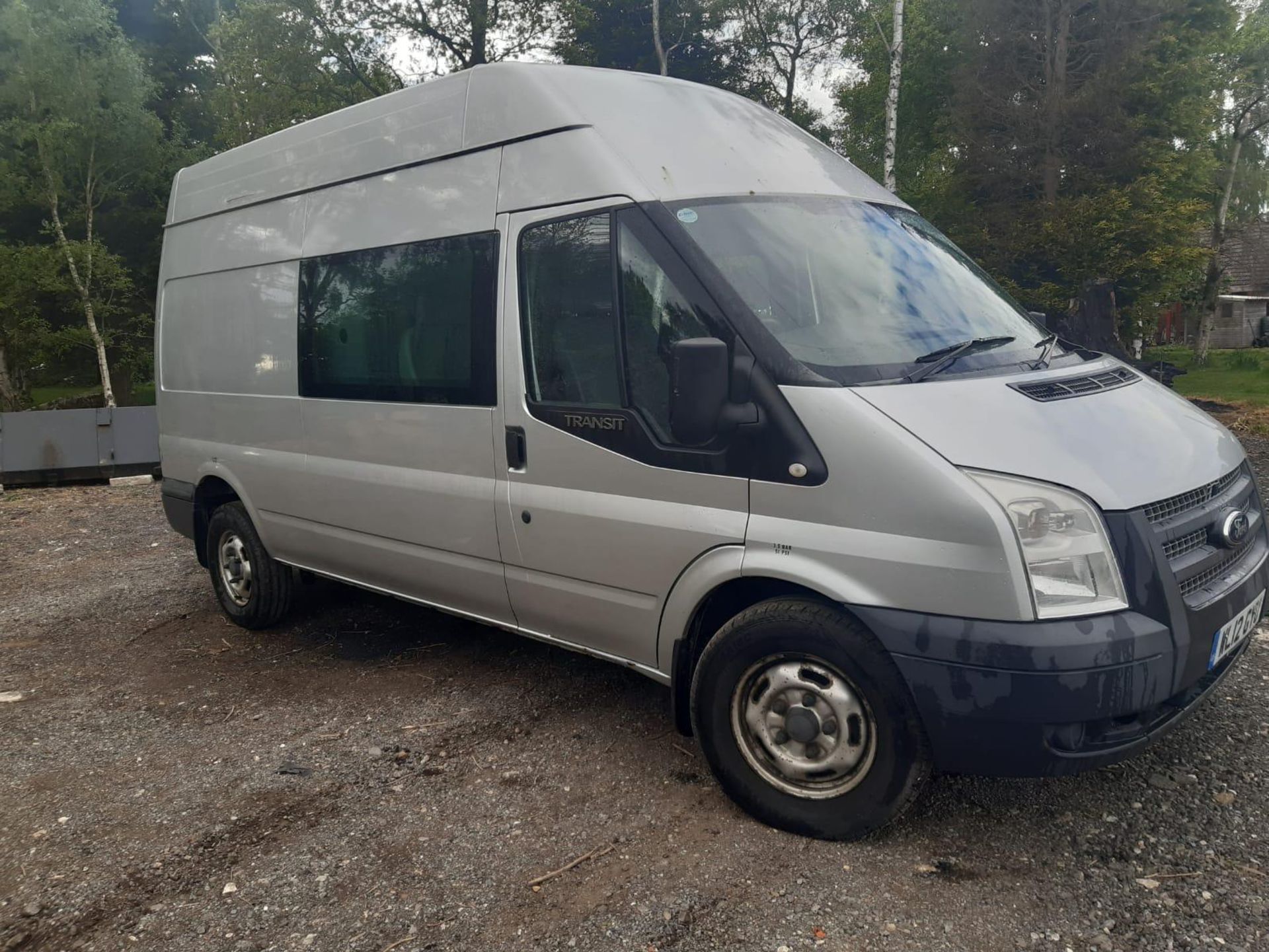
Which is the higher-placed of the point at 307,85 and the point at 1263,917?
the point at 307,85

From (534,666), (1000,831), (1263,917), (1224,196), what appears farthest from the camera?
(1224,196)

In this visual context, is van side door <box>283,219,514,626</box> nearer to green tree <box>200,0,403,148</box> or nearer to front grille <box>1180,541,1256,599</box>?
front grille <box>1180,541,1256,599</box>

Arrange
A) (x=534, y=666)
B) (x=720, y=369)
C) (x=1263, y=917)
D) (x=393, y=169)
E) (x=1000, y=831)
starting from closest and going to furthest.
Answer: (x=1263, y=917) < (x=720, y=369) < (x=1000, y=831) < (x=393, y=169) < (x=534, y=666)

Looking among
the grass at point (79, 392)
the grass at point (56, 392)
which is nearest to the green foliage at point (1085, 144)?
the grass at point (79, 392)

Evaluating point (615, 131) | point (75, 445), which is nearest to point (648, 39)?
point (75, 445)

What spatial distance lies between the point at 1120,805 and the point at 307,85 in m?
28.6

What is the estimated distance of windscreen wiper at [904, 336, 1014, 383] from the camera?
10.5 feet

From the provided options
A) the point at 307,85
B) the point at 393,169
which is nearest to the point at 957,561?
the point at 393,169

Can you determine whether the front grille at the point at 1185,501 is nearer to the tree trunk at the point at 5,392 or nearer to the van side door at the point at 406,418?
the van side door at the point at 406,418

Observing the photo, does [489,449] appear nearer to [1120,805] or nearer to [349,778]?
[349,778]

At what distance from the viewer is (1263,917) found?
9.09ft

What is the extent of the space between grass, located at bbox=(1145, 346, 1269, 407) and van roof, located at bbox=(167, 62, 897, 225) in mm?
15272

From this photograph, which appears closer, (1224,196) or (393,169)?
(393,169)

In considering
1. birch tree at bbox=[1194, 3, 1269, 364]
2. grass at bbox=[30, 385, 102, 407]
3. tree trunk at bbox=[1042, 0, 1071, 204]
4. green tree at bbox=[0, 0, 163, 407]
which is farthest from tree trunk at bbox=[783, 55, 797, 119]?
grass at bbox=[30, 385, 102, 407]
